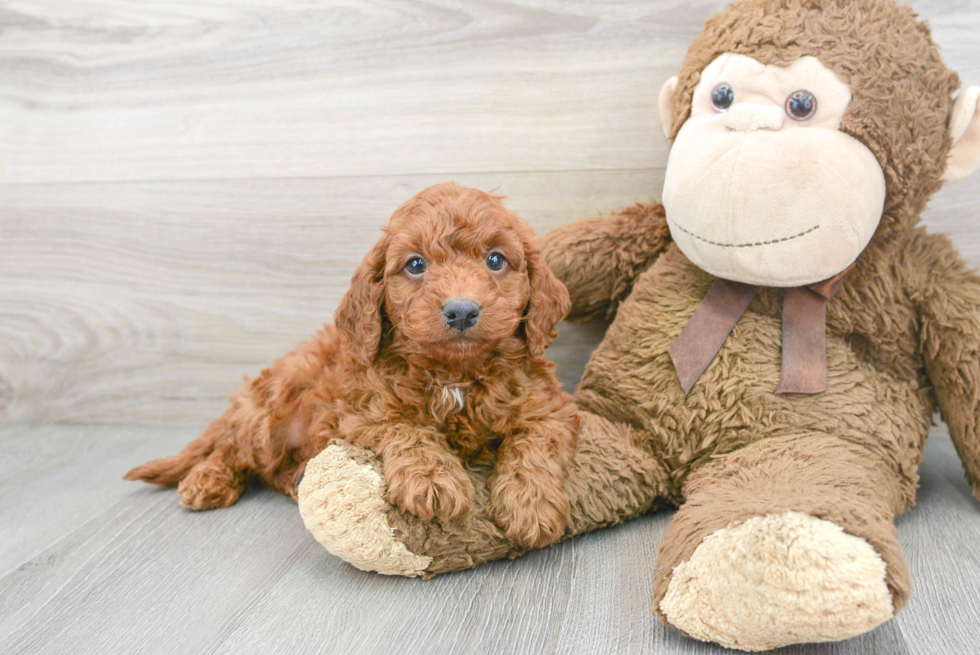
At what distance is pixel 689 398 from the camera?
65.4 inches

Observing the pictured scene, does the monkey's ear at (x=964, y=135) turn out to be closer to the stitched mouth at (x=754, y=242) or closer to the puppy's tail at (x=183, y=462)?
the stitched mouth at (x=754, y=242)

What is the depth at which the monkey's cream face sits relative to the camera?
147cm

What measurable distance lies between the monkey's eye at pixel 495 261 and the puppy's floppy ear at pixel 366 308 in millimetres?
209

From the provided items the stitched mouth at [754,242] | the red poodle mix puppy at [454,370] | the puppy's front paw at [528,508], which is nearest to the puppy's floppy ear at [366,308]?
the red poodle mix puppy at [454,370]

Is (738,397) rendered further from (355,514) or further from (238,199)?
(238,199)

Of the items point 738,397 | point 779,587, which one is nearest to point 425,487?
point 779,587

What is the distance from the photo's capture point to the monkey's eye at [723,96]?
5.20 feet

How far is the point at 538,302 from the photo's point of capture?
151 cm

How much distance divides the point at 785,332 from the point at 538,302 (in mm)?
568

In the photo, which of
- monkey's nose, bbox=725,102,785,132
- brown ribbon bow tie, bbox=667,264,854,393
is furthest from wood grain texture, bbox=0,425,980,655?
monkey's nose, bbox=725,102,785,132

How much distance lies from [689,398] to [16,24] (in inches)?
89.3

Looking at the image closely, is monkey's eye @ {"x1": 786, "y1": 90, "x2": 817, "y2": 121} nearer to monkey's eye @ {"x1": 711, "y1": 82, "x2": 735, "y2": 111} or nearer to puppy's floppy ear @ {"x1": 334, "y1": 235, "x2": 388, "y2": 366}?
monkey's eye @ {"x1": 711, "y1": 82, "x2": 735, "y2": 111}

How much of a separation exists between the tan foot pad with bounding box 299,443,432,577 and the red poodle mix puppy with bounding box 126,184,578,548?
0.13ft

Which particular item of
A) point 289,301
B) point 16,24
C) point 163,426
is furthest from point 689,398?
point 16,24
